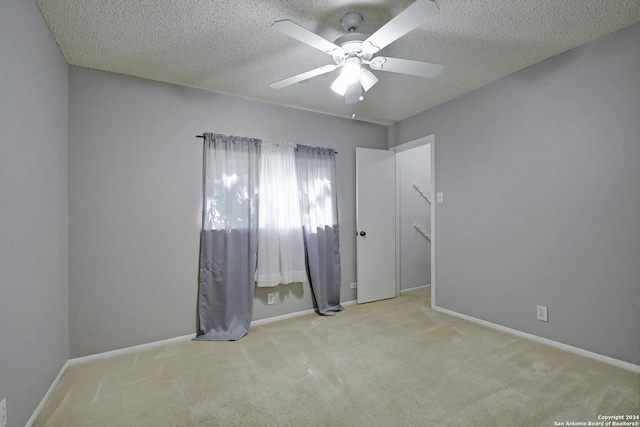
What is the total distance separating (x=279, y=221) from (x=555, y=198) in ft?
8.48

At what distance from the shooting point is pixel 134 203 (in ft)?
8.32

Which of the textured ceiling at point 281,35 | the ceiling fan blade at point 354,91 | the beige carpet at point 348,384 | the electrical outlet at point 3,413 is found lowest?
the beige carpet at point 348,384

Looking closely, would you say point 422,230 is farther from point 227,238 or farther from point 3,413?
point 3,413

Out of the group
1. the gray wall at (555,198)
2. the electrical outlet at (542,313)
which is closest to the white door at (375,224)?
the gray wall at (555,198)

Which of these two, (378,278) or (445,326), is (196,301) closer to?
(378,278)

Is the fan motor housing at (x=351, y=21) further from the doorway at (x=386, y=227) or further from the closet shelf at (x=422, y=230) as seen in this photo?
the closet shelf at (x=422, y=230)

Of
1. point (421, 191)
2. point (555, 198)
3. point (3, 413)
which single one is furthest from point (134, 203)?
point (421, 191)

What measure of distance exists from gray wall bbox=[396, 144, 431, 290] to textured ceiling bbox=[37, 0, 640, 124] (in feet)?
5.78

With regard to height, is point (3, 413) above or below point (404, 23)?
below

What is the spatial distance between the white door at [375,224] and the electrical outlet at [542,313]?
1743 millimetres

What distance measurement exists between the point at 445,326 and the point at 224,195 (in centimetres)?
265

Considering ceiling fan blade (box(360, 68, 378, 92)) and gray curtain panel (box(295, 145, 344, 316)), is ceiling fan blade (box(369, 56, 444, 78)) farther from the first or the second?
gray curtain panel (box(295, 145, 344, 316))

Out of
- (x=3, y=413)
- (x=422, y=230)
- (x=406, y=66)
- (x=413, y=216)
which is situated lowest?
(x=3, y=413)

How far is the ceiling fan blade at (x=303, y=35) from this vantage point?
4.77 ft
